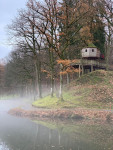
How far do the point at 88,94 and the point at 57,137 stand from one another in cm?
1418

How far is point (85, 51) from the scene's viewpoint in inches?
1553

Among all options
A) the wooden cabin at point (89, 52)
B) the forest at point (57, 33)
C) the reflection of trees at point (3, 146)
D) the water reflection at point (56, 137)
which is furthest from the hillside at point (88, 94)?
the reflection of trees at point (3, 146)

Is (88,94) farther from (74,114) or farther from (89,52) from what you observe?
(89,52)

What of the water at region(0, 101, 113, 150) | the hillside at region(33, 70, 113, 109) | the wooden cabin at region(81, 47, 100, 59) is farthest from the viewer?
the wooden cabin at region(81, 47, 100, 59)

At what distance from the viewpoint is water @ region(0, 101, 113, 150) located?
37.4 ft

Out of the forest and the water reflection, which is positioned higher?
the forest

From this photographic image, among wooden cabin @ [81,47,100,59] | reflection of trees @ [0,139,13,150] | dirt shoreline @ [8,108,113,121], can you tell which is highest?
wooden cabin @ [81,47,100,59]

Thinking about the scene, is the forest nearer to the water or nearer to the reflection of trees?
the water

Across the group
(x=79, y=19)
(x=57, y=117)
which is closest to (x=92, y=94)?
(x=57, y=117)

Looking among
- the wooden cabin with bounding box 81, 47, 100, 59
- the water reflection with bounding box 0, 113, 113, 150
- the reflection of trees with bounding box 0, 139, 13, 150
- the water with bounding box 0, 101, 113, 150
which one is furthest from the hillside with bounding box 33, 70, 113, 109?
the reflection of trees with bounding box 0, 139, 13, 150

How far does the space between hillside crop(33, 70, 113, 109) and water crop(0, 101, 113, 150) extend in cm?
627

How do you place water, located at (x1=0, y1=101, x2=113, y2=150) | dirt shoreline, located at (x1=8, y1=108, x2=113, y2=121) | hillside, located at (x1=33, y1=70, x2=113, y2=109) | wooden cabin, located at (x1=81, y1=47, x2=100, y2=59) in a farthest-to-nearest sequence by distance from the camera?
wooden cabin, located at (x1=81, y1=47, x2=100, y2=59) → hillside, located at (x1=33, y1=70, x2=113, y2=109) → dirt shoreline, located at (x1=8, y1=108, x2=113, y2=121) → water, located at (x1=0, y1=101, x2=113, y2=150)

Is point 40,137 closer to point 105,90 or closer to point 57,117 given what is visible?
point 57,117

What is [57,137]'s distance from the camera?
44.4 ft
